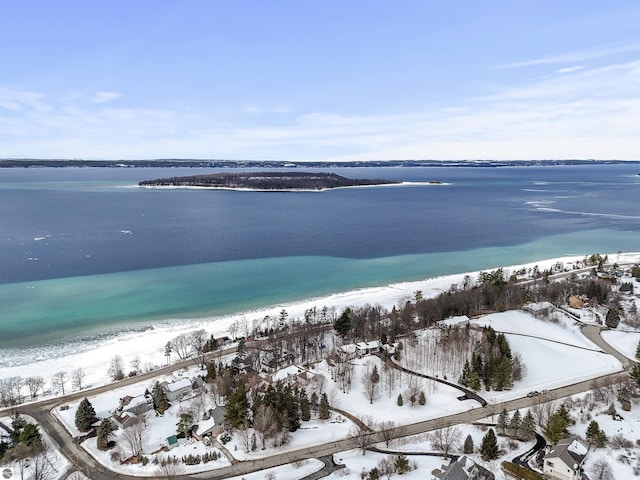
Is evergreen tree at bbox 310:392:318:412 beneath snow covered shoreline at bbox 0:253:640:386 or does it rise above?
beneath

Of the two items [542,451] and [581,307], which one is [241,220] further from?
[542,451]

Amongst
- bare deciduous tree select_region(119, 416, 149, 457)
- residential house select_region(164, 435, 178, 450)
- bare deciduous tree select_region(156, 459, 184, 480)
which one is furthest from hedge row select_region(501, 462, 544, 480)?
→ bare deciduous tree select_region(119, 416, 149, 457)

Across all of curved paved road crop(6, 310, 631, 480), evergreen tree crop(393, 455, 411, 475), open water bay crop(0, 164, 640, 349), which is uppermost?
open water bay crop(0, 164, 640, 349)

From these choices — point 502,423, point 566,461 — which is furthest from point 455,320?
point 566,461

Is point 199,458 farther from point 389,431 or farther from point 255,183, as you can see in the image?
point 255,183

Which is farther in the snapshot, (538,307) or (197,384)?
(538,307)

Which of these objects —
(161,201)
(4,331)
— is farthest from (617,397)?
(161,201)

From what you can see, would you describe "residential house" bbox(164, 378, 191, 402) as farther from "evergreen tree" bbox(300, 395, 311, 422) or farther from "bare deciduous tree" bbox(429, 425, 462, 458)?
"bare deciduous tree" bbox(429, 425, 462, 458)
